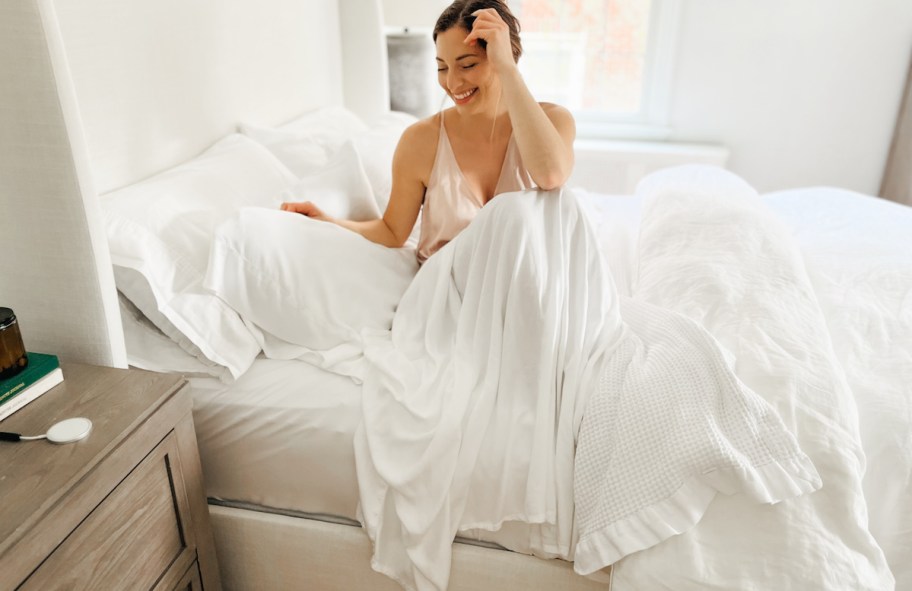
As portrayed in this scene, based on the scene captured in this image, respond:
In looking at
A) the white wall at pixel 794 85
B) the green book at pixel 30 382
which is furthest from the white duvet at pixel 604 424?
the white wall at pixel 794 85

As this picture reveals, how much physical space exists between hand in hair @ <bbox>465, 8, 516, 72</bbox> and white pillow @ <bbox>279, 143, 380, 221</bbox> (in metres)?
0.47

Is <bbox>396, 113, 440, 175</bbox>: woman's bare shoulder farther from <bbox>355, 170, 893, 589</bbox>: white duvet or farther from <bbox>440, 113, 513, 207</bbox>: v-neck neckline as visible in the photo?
<bbox>355, 170, 893, 589</bbox>: white duvet

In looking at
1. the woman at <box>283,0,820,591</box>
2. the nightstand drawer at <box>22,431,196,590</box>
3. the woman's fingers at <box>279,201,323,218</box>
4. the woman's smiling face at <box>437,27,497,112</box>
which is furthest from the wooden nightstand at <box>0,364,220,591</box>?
the woman's smiling face at <box>437,27,497,112</box>

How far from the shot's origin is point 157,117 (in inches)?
59.9

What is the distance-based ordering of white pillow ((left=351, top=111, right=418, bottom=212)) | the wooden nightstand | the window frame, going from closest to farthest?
the wooden nightstand < white pillow ((left=351, top=111, right=418, bottom=212)) < the window frame

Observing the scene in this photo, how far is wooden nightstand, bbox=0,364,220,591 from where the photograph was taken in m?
0.74

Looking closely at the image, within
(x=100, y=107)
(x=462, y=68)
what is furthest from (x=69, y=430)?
(x=462, y=68)

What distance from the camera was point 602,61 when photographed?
3.35 m

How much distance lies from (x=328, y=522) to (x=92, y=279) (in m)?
0.58

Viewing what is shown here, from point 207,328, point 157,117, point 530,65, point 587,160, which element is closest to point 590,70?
point 530,65

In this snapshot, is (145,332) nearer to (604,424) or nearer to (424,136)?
(424,136)

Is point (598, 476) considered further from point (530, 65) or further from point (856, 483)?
point (530, 65)

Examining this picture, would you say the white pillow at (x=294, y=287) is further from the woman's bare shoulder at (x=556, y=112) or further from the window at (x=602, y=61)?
the window at (x=602, y=61)

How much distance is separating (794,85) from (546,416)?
2713mm
